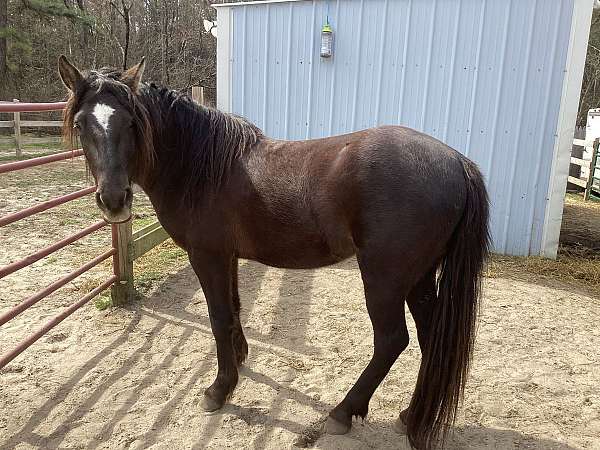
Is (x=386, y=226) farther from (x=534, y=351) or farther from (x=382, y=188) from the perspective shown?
(x=534, y=351)

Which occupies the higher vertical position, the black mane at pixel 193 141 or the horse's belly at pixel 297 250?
the black mane at pixel 193 141

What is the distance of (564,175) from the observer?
16.5 ft

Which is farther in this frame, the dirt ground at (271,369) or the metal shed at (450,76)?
the metal shed at (450,76)

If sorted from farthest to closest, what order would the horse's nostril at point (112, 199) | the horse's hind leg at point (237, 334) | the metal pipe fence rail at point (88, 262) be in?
1. the horse's hind leg at point (237, 334)
2. the metal pipe fence rail at point (88, 262)
3. the horse's nostril at point (112, 199)

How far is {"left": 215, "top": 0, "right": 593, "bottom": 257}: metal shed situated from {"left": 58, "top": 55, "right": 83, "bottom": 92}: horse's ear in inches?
149

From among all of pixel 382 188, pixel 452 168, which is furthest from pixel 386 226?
pixel 452 168

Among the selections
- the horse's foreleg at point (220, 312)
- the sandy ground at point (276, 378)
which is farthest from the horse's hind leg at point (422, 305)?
the horse's foreleg at point (220, 312)

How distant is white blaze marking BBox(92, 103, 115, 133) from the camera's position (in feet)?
6.52

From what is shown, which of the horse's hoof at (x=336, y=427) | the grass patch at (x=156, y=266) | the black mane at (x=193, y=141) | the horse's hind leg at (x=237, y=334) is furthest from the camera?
the grass patch at (x=156, y=266)

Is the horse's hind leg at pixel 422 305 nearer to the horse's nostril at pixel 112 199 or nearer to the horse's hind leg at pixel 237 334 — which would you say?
the horse's hind leg at pixel 237 334

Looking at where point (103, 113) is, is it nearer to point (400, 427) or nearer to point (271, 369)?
point (271, 369)

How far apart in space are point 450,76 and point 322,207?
12.5ft

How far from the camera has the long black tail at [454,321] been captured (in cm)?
208

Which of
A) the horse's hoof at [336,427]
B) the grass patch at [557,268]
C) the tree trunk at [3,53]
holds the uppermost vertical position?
the tree trunk at [3,53]
